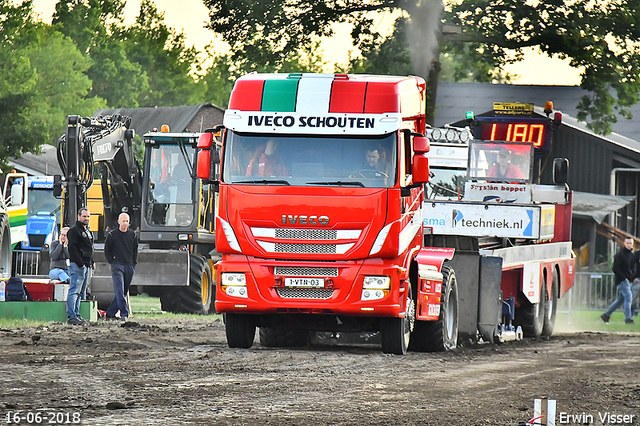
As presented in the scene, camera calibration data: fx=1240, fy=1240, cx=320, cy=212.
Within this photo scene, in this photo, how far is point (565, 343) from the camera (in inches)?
794

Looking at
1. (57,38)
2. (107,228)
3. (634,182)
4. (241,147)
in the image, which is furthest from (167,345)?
(57,38)

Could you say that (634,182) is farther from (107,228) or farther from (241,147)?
(241,147)

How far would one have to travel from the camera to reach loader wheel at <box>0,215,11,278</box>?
21.9m

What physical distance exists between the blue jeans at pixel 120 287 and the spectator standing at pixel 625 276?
424 inches

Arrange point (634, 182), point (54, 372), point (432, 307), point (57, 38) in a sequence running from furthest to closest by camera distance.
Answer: point (57, 38)
point (634, 182)
point (432, 307)
point (54, 372)

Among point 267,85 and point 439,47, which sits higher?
point 439,47

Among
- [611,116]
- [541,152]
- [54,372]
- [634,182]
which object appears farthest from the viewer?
[634,182]

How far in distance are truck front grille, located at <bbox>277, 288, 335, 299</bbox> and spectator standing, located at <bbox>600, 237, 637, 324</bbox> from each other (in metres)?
13.4

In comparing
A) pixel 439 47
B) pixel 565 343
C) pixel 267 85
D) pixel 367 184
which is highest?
pixel 439 47

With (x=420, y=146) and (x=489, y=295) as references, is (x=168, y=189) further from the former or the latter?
(x=420, y=146)

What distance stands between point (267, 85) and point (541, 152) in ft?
37.0

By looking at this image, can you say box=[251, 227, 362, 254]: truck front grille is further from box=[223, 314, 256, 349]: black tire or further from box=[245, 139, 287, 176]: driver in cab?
box=[223, 314, 256, 349]: black tire

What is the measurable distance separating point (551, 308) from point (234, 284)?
888cm

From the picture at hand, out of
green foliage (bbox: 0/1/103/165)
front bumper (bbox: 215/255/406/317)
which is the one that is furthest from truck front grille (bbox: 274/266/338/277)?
green foliage (bbox: 0/1/103/165)
